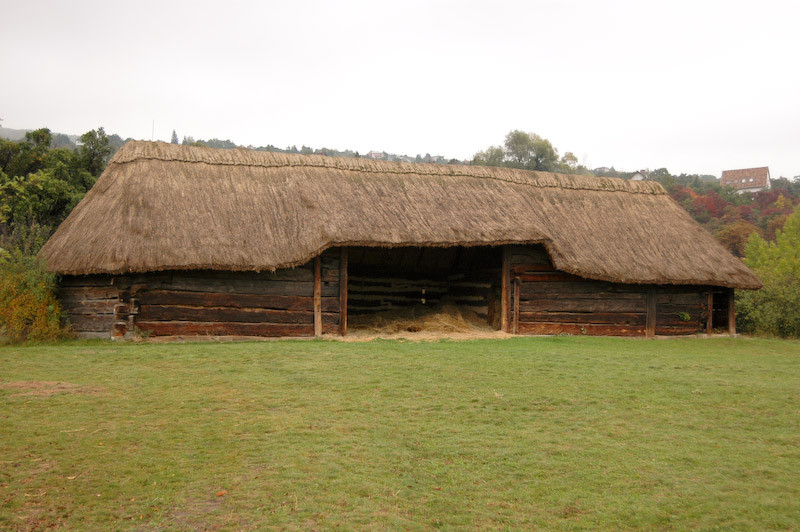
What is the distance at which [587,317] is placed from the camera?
1745cm

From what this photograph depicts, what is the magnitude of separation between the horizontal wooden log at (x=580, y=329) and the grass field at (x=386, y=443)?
196 inches

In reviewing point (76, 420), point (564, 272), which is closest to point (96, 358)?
point (76, 420)

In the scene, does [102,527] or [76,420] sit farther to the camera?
[76,420]

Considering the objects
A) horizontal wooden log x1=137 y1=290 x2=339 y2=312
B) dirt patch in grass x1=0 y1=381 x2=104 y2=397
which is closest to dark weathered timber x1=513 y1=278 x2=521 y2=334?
horizontal wooden log x1=137 y1=290 x2=339 y2=312

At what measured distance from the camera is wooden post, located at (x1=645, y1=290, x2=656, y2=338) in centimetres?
1784

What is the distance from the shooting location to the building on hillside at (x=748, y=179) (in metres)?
90.7

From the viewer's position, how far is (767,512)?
17.2 ft

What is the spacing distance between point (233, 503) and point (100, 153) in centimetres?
2088

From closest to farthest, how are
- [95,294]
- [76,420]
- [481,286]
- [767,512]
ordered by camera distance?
[767,512]
[76,420]
[95,294]
[481,286]

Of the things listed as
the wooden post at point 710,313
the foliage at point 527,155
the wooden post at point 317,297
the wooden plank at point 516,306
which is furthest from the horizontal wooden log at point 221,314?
the foliage at point 527,155

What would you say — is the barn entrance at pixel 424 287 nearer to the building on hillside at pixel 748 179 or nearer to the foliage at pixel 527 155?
the foliage at pixel 527 155

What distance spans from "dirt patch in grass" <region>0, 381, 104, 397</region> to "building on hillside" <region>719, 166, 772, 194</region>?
9454cm

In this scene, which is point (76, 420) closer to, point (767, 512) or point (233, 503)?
point (233, 503)

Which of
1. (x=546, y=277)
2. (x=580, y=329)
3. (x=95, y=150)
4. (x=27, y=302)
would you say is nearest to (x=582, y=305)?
(x=580, y=329)
